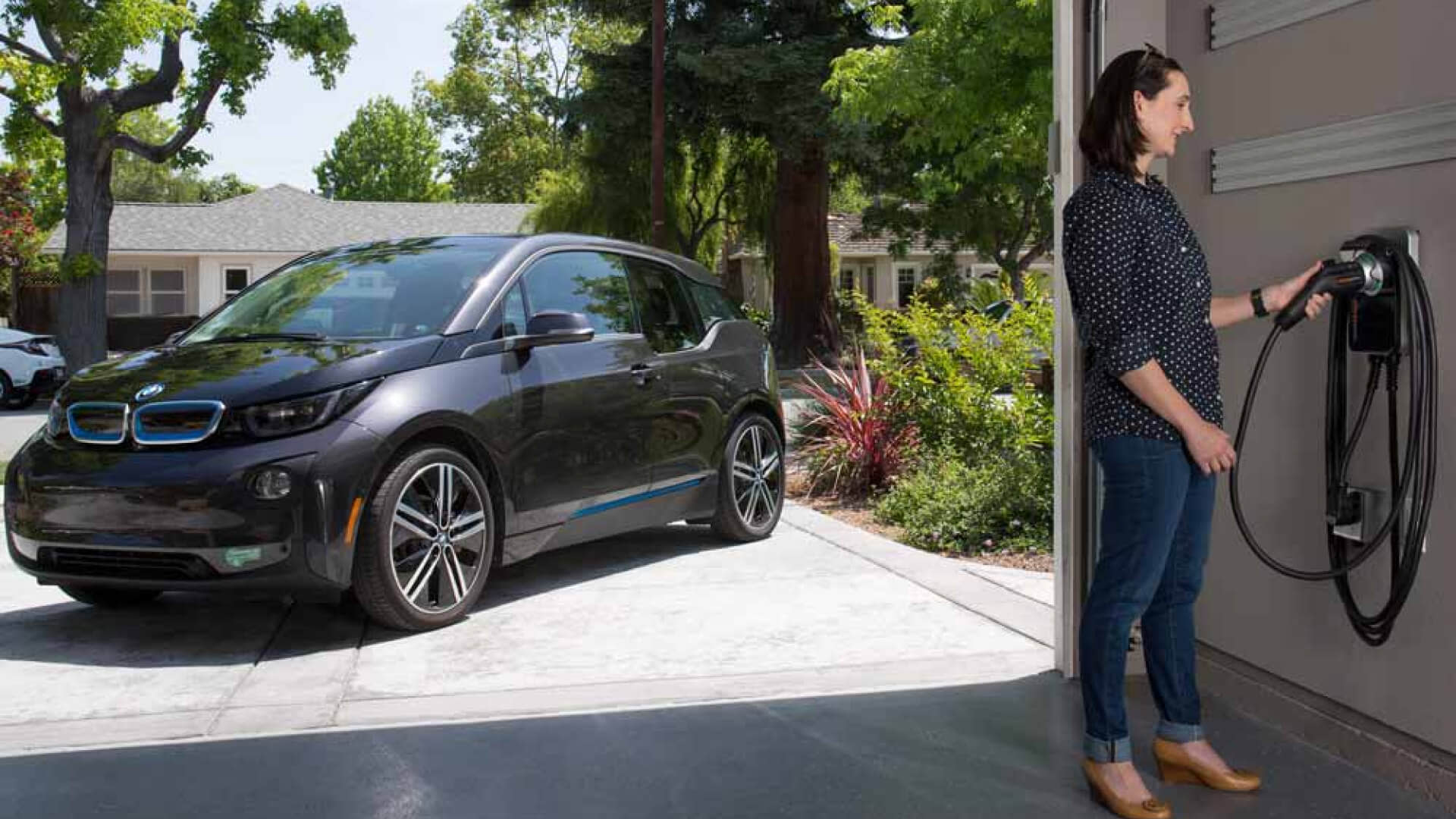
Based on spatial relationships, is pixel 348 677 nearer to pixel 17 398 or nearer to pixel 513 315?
pixel 513 315

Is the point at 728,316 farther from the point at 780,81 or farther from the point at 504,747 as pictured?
the point at 780,81

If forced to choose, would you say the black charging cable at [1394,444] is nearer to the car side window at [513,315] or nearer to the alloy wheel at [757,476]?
the car side window at [513,315]

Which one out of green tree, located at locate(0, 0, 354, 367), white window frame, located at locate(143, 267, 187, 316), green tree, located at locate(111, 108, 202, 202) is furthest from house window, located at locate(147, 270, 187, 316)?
green tree, located at locate(111, 108, 202, 202)

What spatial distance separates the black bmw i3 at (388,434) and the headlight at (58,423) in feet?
0.05

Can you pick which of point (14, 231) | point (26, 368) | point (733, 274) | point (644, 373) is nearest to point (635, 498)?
point (644, 373)

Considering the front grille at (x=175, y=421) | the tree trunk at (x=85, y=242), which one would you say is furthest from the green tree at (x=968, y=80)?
the tree trunk at (x=85, y=242)

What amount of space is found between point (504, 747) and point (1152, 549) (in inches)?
80.6

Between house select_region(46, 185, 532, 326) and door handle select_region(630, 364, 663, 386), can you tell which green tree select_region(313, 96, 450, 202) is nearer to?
house select_region(46, 185, 532, 326)

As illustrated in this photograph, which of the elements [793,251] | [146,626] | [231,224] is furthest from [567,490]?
[231,224]

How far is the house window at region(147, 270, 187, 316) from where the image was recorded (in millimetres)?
47625

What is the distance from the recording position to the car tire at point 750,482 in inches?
323

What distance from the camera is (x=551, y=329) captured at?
6.53 m

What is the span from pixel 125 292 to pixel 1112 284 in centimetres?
4835

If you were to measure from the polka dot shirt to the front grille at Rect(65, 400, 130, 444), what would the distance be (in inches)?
151
